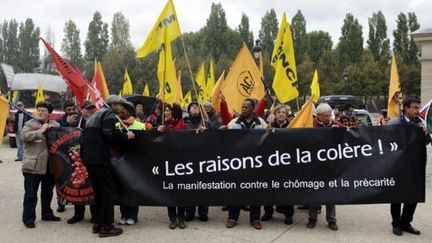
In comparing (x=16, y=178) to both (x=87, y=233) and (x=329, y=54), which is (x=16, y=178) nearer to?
(x=87, y=233)

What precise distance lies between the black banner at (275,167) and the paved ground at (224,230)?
0.40m

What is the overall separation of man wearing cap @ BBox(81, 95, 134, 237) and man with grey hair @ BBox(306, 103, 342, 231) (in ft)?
8.29

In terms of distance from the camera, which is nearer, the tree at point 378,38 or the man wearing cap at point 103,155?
the man wearing cap at point 103,155

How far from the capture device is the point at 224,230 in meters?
5.75

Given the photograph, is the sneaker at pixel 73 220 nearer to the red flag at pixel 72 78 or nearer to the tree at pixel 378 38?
the red flag at pixel 72 78

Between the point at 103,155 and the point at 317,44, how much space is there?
195ft

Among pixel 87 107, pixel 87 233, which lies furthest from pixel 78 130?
pixel 87 233

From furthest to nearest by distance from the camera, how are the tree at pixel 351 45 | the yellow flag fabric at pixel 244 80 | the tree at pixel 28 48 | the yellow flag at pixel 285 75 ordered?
the tree at pixel 28 48, the tree at pixel 351 45, the yellow flag fabric at pixel 244 80, the yellow flag at pixel 285 75

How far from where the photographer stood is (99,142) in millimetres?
5391

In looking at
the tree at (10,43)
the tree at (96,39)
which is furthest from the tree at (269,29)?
the tree at (10,43)

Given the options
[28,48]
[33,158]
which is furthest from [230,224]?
[28,48]

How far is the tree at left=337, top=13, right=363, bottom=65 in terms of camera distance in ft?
170

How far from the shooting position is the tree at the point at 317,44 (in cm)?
6071

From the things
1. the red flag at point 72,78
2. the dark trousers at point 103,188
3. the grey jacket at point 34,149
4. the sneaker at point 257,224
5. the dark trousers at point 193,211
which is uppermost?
the red flag at point 72,78
